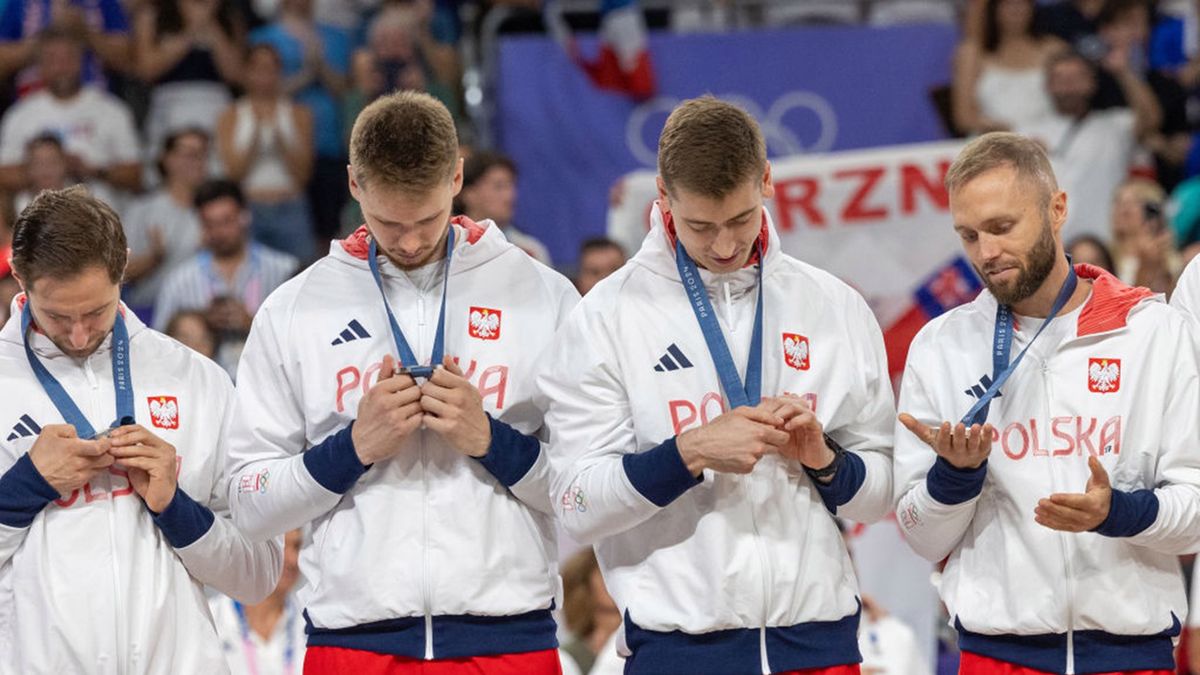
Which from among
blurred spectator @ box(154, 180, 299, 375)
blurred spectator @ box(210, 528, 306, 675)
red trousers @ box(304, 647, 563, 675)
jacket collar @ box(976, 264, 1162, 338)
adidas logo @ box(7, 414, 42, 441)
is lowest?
blurred spectator @ box(210, 528, 306, 675)

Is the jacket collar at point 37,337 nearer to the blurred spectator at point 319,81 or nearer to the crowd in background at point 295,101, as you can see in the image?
the crowd in background at point 295,101

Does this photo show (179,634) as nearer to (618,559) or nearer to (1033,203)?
(618,559)

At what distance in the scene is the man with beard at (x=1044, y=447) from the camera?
202 inches

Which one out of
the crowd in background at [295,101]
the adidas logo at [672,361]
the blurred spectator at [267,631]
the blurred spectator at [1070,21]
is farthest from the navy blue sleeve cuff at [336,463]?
the blurred spectator at [1070,21]

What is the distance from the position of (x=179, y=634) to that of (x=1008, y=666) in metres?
2.39

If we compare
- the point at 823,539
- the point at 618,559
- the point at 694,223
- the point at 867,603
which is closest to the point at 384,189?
the point at 694,223

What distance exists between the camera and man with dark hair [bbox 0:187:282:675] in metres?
5.29

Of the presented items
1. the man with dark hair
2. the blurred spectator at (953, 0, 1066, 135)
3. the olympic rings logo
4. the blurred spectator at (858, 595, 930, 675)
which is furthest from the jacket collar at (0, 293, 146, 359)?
the blurred spectator at (953, 0, 1066, 135)

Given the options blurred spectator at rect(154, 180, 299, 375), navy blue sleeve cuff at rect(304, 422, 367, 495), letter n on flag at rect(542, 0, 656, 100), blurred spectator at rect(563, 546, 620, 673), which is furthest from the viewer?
letter n on flag at rect(542, 0, 656, 100)

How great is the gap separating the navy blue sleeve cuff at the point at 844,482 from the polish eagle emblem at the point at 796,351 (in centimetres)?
29

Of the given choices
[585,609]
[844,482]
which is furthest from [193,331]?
[844,482]

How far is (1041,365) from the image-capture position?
209 inches

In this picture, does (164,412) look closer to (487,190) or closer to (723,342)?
(723,342)

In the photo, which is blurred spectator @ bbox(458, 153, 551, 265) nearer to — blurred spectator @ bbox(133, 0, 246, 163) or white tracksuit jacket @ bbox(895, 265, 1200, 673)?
blurred spectator @ bbox(133, 0, 246, 163)
